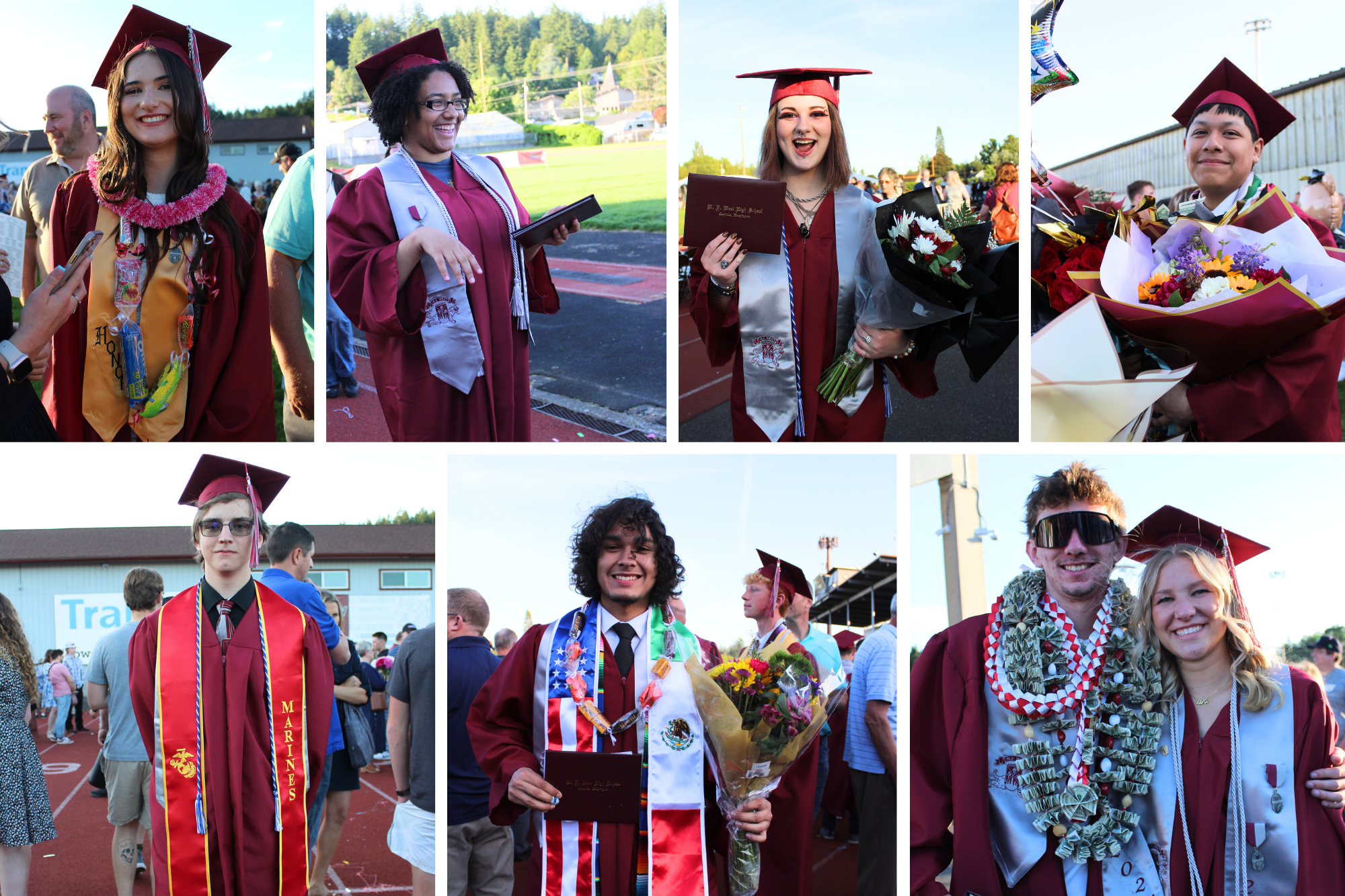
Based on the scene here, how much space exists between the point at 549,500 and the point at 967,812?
1.57m

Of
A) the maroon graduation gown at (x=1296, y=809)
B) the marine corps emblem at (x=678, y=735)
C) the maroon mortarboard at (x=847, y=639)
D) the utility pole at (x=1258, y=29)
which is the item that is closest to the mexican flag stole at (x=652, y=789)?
the marine corps emblem at (x=678, y=735)

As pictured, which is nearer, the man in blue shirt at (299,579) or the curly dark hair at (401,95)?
the curly dark hair at (401,95)

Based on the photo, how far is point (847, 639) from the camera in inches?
128

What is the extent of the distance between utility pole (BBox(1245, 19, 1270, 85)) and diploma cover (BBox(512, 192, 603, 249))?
2114 mm

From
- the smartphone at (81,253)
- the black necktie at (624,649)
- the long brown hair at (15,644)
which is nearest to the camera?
the smartphone at (81,253)

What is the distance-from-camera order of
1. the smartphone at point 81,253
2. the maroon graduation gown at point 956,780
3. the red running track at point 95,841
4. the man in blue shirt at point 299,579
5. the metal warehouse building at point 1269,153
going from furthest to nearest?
the red running track at point 95,841 → the man in blue shirt at point 299,579 → the metal warehouse building at point 1269,153 → the smartphone at point 81,253 → the maroon graduation gown at point 956,780

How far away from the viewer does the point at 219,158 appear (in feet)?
9.46

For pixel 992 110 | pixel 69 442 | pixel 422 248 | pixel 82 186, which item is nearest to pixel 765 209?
pixel 992 110

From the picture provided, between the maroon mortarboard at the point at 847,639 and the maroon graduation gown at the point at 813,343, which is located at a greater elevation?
the maroon graduation gown at the point at 813,343

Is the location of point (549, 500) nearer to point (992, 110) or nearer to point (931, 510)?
point (931, 510)

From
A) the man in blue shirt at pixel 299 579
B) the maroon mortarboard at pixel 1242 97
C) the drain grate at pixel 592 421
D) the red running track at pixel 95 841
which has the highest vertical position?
the maroon mortarboard at pixel 1242 97

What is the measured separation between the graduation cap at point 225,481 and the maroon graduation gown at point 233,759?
0.36 metres

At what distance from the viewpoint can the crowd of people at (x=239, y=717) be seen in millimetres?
2926

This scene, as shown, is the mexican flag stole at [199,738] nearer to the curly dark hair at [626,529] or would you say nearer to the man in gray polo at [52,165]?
the curly dark hair at [626,529]
